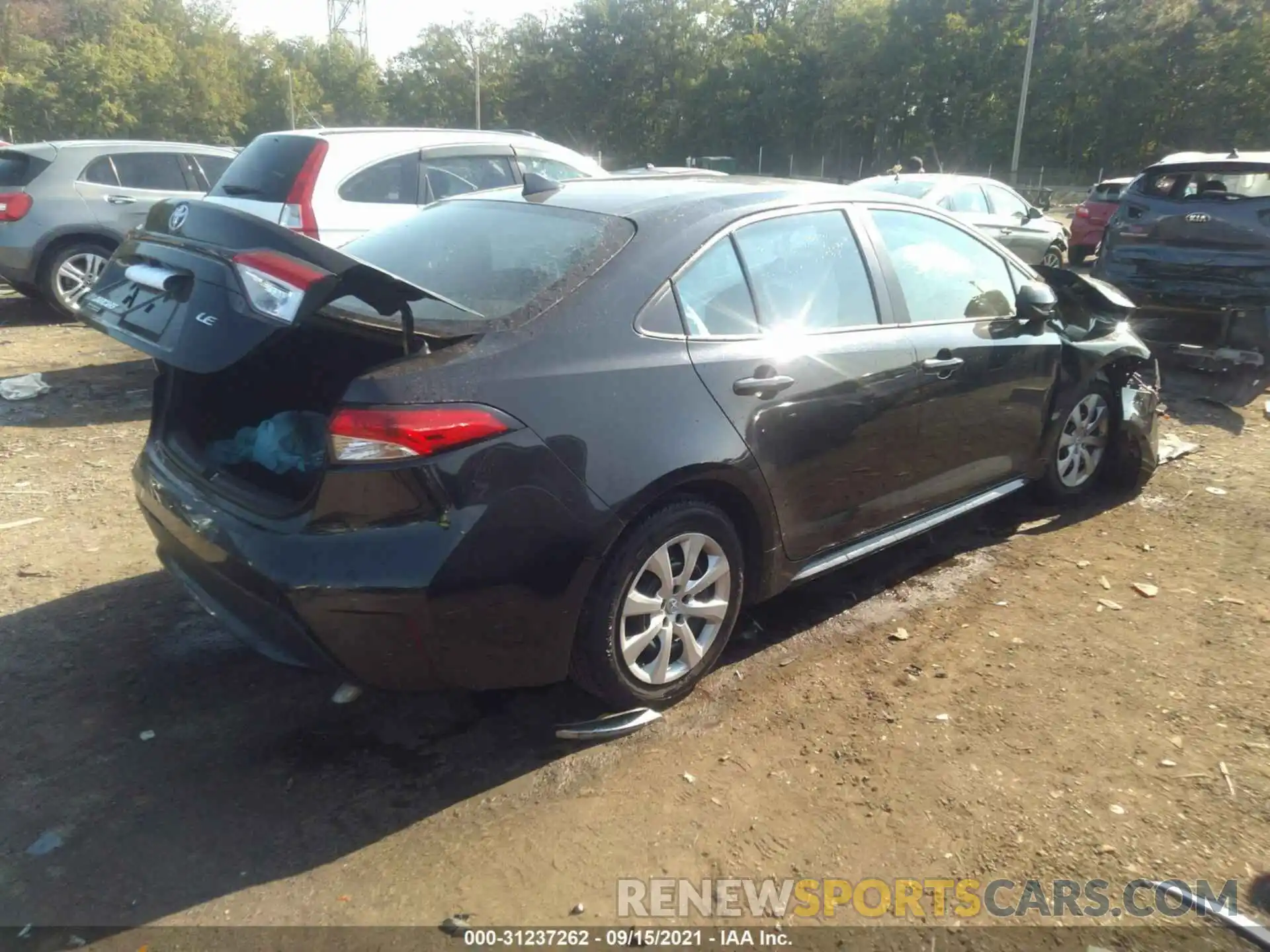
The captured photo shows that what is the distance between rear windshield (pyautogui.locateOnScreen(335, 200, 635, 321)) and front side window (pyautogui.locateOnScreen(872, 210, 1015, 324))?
136cm

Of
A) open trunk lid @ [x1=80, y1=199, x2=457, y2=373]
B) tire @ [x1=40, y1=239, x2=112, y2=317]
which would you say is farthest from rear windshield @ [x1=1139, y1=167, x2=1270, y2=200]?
tire @ [x1=40, y1=239, x2=112, y2=317]

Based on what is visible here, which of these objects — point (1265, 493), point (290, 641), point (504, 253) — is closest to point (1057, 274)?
point (1265, 493)

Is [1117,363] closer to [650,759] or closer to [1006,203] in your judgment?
[650,759]

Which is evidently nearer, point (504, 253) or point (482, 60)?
point (504, 253)

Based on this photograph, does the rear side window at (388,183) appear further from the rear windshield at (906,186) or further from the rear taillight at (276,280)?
the rear windshield at (906,186)

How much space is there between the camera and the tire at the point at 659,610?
296 cm

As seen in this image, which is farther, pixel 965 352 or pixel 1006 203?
pixel 1006 203

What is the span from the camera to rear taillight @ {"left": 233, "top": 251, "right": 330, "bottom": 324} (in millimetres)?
2537

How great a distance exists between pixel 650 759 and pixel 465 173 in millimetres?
5603

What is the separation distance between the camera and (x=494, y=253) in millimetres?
3363

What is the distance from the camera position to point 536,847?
8.71 feet

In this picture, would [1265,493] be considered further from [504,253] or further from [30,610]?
[30,610]

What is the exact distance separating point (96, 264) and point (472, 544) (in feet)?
28.2

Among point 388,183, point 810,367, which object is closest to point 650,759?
point 810,367
